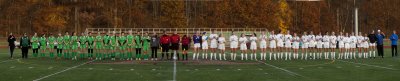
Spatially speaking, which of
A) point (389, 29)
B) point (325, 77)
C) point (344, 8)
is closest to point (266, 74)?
point (325, 77)

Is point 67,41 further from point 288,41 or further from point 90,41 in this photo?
point 288,41

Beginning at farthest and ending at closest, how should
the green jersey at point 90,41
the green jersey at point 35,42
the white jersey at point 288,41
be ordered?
1. the green jersey at point 35,42
2. the green jersey at point 90,41
3. the white jersey at point 288,41

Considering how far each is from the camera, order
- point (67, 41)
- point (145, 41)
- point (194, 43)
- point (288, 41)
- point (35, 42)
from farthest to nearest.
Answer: point (35, 42)
point (67, 41)
point (194, 43)
point (288, 41)
point (145, 41)

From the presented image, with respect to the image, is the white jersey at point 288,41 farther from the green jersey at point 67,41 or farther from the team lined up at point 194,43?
the green jersey at point 67,41

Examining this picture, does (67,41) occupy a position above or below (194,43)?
above

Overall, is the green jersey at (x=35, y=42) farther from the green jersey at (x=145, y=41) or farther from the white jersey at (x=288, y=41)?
the white jersey at (x=288, y=41)

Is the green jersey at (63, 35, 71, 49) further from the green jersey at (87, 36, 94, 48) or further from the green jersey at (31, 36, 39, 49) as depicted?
the green jersey at (31, 36, 39, 49)

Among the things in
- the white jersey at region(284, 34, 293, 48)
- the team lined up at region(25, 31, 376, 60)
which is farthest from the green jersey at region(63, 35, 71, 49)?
the white jersey at region(284, 34, 293, 48)

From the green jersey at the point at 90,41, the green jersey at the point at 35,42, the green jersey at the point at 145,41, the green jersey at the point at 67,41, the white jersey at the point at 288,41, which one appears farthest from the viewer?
the green jersey at the point at 35,42

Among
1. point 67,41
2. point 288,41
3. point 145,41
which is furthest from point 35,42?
point 288,41

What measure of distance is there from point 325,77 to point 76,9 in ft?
191

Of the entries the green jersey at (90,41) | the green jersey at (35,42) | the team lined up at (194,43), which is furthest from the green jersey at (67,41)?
the green jersey at (35,42)

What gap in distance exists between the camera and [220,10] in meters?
76.8

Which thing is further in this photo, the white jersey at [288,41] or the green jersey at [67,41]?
the green jersey at [67,41]
